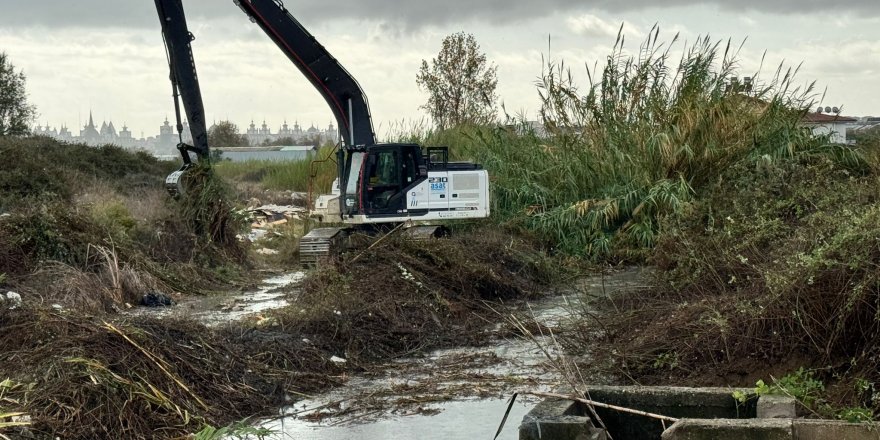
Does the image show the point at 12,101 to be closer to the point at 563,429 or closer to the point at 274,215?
the point at 274,215

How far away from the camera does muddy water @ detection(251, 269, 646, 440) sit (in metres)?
8.24

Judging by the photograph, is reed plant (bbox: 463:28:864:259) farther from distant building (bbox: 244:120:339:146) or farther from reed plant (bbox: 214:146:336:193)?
distant building (bbox: 244:120:339:146)

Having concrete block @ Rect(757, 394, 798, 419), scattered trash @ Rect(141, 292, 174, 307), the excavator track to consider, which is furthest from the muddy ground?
concrete block @ Rect(757, 394, 798, 419)

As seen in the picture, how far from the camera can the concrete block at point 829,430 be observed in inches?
221

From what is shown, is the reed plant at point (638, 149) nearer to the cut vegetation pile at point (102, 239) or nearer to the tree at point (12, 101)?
the cut vegetation pile at point (102, 239)

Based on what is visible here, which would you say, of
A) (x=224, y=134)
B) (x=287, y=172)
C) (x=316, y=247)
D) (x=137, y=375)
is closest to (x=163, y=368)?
(x=137, y=375)

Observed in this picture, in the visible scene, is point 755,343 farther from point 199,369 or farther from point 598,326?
point 199,369

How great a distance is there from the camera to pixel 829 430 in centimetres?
570

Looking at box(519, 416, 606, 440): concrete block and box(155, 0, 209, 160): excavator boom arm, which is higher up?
box(155, 0, 209, 160): excavator boom arm

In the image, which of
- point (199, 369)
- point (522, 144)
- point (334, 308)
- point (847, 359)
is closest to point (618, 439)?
point (847, 359)

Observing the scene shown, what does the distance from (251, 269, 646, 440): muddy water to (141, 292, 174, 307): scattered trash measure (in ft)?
17.2

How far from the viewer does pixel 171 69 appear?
62.4 ft

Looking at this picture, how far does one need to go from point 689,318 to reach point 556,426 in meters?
3.50

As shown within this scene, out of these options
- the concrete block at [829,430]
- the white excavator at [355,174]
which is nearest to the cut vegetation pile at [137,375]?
the concrete block at [829,430]
